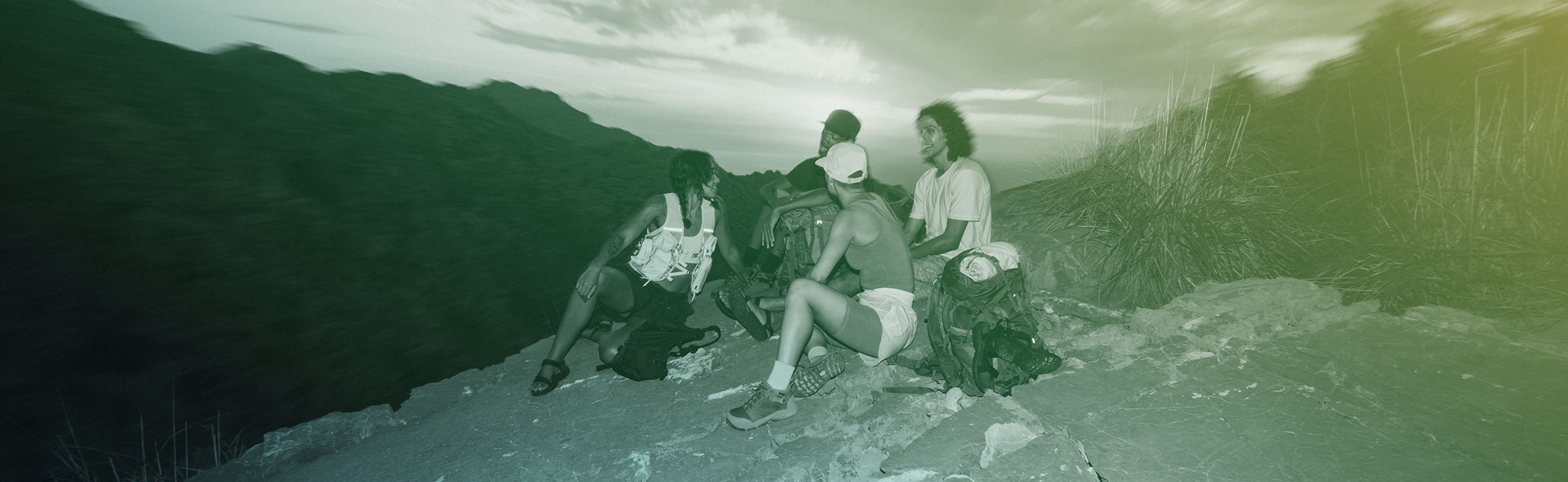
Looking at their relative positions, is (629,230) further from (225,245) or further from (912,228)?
(225,245)

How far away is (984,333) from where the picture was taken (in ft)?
9.14

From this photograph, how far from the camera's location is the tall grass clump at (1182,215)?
4.44 metres

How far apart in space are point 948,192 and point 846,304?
1.25 metres

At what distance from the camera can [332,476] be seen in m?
2.75

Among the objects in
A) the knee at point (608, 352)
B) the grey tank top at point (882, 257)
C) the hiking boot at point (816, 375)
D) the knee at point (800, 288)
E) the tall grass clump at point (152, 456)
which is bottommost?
the tall grass clump at point (152, 456)

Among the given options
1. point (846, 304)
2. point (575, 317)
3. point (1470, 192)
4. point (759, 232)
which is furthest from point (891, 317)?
point (1470, 192)

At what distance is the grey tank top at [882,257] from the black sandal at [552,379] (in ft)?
7.08

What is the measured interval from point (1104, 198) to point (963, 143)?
2.20 m

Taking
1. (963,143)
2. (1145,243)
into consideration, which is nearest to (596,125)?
(963,143)

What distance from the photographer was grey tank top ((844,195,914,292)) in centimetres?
292

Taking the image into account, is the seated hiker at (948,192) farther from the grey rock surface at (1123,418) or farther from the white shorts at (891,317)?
the grey rock surface at (1123,418)

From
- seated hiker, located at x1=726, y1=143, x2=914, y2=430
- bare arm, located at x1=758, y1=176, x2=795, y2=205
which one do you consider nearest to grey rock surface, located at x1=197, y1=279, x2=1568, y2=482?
seated hiker, located at x1=726, y1=143, x2=914, y2=430

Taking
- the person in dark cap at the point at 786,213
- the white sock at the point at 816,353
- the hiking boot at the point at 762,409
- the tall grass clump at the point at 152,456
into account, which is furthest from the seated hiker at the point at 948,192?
the tall grass clump at the point at 152,456

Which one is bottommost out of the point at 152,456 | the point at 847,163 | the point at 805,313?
the point at 152,456
